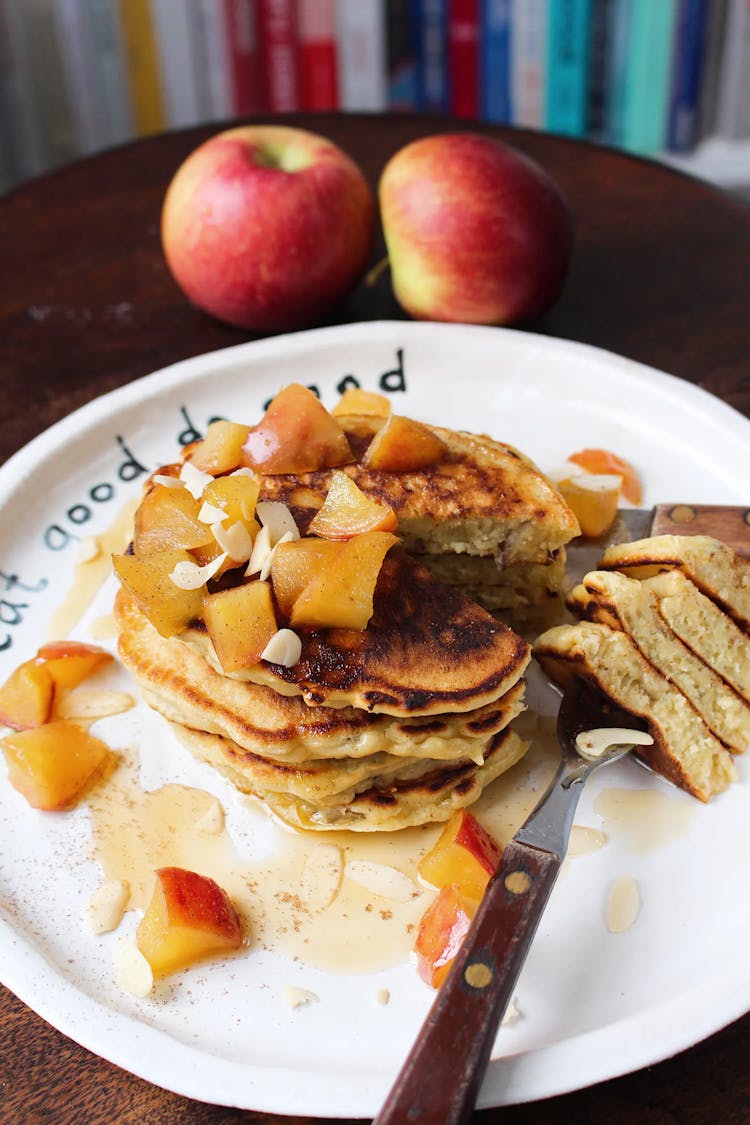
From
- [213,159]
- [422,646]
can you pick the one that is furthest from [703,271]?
[422,646]

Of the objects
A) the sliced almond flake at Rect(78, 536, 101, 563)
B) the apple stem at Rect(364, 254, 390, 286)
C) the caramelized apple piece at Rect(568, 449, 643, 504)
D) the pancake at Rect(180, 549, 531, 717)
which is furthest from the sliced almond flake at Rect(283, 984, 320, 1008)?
the apple stem at Rect(364, 254, 390, 286)

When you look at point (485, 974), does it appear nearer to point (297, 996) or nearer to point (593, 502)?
point (297, 996)

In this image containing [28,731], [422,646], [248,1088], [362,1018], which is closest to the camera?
[248,1088]

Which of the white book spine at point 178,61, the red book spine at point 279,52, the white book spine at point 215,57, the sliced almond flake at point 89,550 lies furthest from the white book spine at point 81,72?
the sliced almond flake at point 89,550

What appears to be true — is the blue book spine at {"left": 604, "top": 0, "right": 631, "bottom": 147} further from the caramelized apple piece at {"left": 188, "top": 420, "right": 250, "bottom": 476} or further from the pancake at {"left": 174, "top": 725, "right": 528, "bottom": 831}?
the pancake at {"left": 174, "top": 725, "right": 528, "bottom": 831}

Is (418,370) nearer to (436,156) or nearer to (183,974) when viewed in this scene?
(436,156)

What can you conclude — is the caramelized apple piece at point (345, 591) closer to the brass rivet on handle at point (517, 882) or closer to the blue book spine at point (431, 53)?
the brass rivet on handle at point (517, 882)

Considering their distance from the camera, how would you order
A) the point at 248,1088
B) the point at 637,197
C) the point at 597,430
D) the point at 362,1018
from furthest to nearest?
the point at 637,197
the point at 597,430
the point at 362,1018
the point at 248,1088
